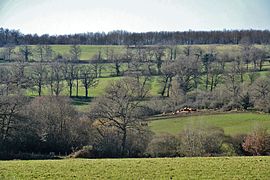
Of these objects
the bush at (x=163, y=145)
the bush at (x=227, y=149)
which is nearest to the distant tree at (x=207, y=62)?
the bush at (x=227, y=149)

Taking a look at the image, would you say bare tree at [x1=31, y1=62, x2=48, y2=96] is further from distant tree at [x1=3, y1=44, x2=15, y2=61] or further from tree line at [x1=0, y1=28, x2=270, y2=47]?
tree line at [x1=0, y1=28, x2=270, y2=47]

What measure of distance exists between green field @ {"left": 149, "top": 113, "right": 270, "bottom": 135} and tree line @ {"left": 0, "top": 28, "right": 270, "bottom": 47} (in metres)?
94.8

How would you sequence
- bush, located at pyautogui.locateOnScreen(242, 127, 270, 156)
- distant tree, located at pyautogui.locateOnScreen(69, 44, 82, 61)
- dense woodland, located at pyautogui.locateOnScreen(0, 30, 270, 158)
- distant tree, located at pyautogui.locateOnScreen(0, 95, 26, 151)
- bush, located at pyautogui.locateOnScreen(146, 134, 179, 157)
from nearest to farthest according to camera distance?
bush, located at pyautogui.locateOnScreen(242, 127, 270, 156) → bush, located at pyautogui.locateOnScreen(146, 134, 179, 157) → dense woodland, located at pyautogui.locateOnScreen(0, 30, 270, 158) → distant tree, located at pyautogui.locateOnScreen(0, 95, 26, 151) → distant tree, located at pyautogui.locateOnScreen(69, 44, 82, 61)

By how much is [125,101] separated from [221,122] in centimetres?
1672

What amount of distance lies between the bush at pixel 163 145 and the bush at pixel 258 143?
7.19 metres

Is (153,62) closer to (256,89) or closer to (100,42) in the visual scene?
(256,89)

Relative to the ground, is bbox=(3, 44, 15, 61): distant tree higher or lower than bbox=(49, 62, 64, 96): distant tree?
higher

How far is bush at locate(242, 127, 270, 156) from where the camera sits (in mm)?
38750

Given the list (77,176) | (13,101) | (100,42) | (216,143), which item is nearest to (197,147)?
(216,143)

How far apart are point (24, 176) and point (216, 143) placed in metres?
26.2

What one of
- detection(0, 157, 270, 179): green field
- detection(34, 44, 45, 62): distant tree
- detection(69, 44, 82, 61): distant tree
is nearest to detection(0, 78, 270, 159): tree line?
detection(0, 157, 270, 179): green field

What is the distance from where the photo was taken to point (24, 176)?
16.5 metres

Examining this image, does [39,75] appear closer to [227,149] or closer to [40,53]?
[40,53]

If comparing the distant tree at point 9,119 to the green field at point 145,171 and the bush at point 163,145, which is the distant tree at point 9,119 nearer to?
the bush at point 163,145
